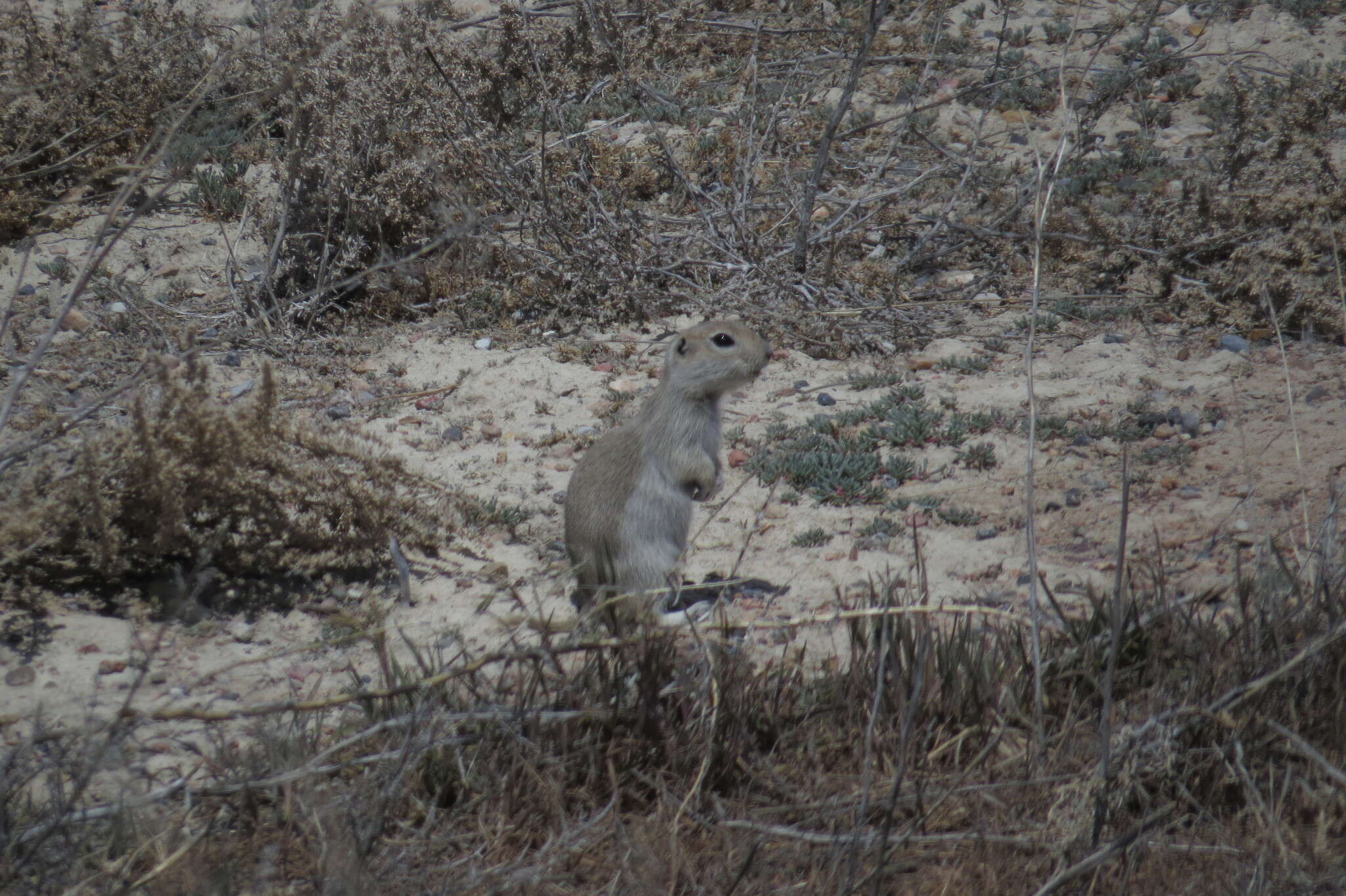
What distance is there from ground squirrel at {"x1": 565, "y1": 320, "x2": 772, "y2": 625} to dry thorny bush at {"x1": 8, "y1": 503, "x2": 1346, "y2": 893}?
33.2 inches

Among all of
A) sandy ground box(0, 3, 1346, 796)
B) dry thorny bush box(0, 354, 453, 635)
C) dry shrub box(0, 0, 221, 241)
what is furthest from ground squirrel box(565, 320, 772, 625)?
dry shrub box(0, 0, 221, 241)

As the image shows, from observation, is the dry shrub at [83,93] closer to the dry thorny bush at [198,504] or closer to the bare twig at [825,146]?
the dry thorny bush at [198,504]

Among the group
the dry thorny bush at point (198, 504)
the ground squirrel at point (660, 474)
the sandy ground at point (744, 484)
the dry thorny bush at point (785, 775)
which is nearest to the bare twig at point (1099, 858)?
the dry thorny bush at point (785, 775)

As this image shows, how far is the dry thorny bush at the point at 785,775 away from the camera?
2.57 metres

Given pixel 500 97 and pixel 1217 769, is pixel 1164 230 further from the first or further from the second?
pixel 1217 769

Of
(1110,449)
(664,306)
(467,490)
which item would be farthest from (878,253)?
(467,490)

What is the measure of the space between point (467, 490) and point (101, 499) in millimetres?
1714

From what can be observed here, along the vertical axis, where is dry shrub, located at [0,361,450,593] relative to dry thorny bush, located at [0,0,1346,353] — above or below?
below

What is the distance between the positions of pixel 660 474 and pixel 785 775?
1588 millimetres

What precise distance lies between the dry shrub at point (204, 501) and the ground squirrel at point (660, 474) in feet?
2.60

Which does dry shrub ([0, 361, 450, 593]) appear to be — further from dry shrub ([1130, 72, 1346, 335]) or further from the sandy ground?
dry shrub ([1130, 72, 1346, 335])

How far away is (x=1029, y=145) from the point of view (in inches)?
313

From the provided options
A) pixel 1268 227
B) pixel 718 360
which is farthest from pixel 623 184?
pixel 1268 227

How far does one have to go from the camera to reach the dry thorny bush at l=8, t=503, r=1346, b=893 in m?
2.57
